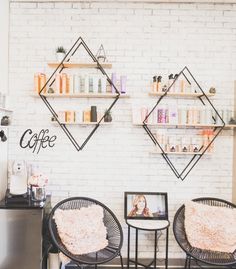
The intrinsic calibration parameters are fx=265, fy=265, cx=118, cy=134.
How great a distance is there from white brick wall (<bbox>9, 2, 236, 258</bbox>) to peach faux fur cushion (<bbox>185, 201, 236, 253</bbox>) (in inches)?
16.0

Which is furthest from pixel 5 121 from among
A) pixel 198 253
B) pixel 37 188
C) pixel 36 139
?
pixel 198 253

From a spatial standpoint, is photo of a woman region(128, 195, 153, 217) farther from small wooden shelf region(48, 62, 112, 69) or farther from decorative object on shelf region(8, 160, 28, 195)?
small wooden shelf region(48, 62, 112, 69)

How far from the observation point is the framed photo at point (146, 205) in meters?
2.70

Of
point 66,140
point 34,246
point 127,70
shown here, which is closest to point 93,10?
point 127,70

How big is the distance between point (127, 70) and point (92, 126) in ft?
2.34

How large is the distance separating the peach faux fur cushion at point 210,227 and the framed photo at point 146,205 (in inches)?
12.1

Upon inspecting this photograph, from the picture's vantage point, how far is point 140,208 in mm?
2727

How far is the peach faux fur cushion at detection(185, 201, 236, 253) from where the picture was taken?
2316mm

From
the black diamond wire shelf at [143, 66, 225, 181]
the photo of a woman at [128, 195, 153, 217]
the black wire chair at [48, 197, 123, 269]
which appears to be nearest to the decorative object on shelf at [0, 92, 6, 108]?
the black wire chair at [48, 197, 123, 269]

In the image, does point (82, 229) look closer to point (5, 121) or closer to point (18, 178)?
point (18, 178)

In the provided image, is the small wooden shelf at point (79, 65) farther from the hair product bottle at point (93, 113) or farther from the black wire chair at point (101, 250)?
the black wire chair at point (101, 250)

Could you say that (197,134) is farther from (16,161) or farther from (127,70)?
(16,161)

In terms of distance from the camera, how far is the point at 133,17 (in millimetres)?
2852

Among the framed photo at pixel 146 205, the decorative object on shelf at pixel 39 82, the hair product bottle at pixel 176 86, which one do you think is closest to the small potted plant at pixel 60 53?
the decorative object on shelf at pixel 39 82
